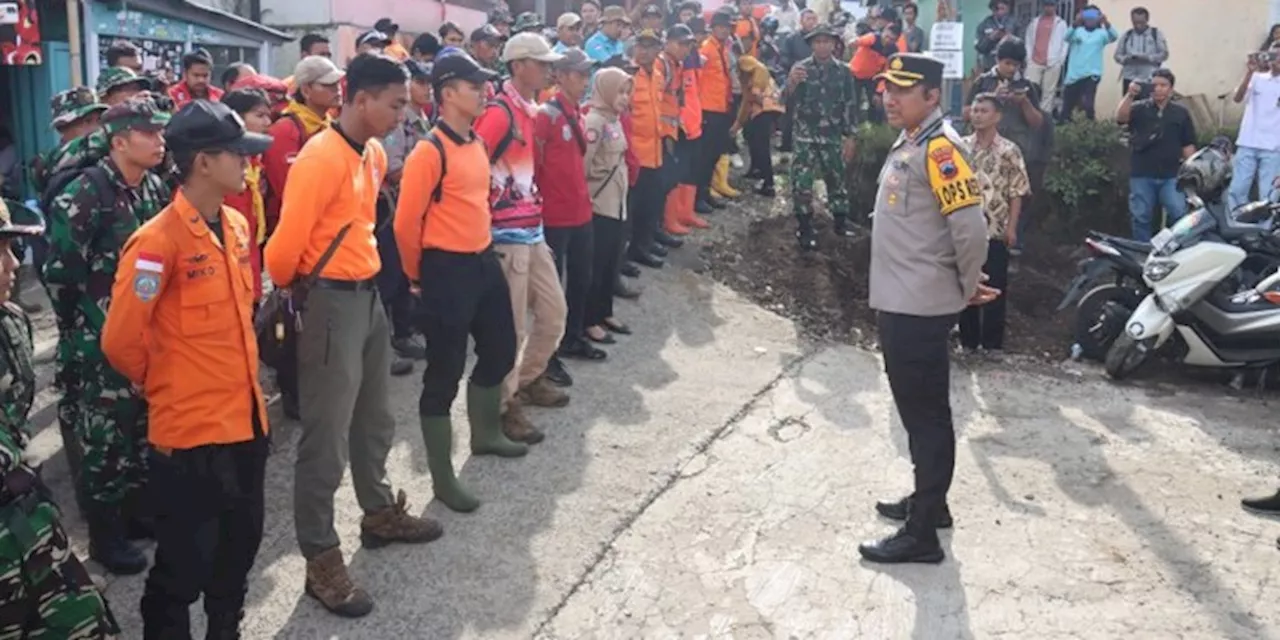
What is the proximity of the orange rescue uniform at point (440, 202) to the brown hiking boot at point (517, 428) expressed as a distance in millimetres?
1187

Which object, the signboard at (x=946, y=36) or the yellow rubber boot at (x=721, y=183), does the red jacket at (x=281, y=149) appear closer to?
the yellow rubber boot at (x=721, y=183)

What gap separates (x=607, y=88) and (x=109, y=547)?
4.01 m

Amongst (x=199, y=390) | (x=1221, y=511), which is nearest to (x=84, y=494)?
(x=199, y=390)

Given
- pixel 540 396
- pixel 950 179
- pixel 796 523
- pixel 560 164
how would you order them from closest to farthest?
pixel 950 179, pixel 796 523, pixel 540 396, pixel 560 164

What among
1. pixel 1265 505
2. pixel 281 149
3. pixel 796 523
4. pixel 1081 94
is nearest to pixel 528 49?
pixel 281 149

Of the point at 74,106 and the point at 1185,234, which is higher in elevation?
the point at 74,106

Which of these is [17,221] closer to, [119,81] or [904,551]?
[119,81]

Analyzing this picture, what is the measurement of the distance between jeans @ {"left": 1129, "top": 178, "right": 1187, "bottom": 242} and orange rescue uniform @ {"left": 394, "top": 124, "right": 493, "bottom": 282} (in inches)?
288

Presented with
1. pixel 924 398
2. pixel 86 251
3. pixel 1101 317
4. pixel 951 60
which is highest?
pixel 951 60

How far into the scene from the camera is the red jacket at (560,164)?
6309 mm

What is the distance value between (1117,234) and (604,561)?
314 inches

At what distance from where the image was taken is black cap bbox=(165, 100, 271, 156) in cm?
319

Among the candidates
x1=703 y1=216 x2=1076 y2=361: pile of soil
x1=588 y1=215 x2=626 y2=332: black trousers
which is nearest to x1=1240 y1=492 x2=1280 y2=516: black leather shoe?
x1=703 y1=216 x2=1076 y2=361: pile of soil

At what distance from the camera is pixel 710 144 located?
1069 centimetres
